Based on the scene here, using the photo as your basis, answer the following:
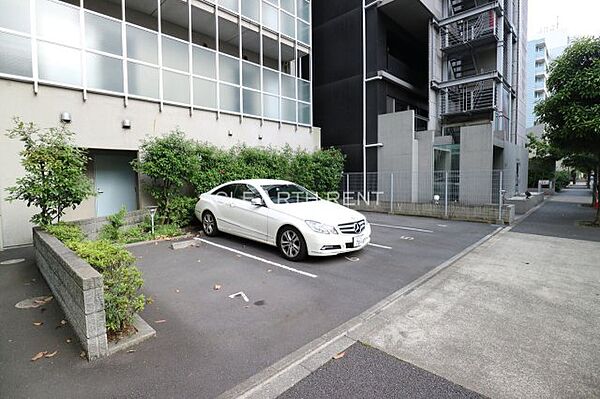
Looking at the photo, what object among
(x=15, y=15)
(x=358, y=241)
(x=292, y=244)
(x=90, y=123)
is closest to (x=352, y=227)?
(x=358, y=241)

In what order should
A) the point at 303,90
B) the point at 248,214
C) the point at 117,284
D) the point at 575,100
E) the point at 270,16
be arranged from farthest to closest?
the point at 303,90 → the point at 270,16 → the point at 575,100 → the point at 248,214 → the point at 117,284

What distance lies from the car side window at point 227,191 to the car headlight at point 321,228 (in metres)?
2.62

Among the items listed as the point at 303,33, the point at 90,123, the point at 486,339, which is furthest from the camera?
the point at 303,33

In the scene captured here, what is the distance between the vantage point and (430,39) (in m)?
14.2

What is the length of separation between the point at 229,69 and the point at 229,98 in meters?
1.00

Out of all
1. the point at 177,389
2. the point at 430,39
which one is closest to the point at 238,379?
the point at 177,389

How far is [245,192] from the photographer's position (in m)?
6.78

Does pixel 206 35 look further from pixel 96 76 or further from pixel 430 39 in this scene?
pixel 430 39

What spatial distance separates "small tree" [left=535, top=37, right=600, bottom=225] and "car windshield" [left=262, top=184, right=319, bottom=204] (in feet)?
25.6

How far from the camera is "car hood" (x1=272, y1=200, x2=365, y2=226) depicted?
212 inches

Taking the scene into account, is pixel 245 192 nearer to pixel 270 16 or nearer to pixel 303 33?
pixel 270 16

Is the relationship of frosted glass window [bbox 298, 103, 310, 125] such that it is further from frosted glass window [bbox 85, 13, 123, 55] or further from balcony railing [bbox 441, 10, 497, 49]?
balcony railing [bbox 441, 10, 497, 49]

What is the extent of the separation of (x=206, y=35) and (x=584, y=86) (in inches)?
473

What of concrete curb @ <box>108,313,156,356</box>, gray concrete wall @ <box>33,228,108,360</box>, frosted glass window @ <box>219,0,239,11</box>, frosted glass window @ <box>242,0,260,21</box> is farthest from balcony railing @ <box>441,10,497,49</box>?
gray concrete wall @ <box>33,228,108,360</box>
